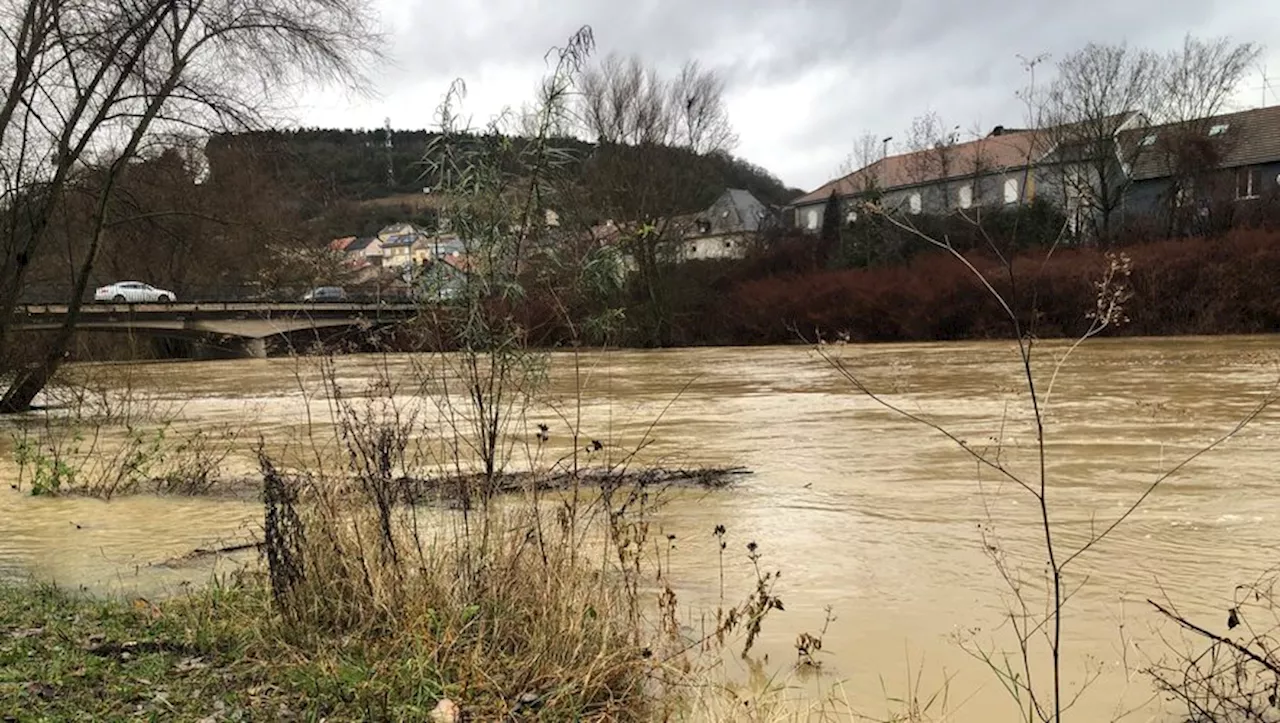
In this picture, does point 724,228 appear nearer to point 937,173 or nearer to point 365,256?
point 937,173

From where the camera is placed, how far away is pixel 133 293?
51.4 metres

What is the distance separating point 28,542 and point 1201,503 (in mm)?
10499

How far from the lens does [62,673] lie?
13.7 feet

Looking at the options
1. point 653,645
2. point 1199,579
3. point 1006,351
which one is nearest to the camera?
point 653,645

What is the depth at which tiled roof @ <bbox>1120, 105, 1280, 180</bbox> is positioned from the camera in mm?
47219

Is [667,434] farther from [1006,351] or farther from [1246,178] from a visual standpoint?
[1246,178]

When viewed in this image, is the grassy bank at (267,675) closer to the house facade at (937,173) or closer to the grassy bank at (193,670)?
the grassy bank at (193,670)

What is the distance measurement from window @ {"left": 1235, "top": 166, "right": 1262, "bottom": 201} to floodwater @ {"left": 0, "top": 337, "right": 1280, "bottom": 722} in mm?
32261

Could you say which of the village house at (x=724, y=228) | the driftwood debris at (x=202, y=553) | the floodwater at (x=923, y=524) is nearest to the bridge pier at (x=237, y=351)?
the village house at (x=724, y=228)

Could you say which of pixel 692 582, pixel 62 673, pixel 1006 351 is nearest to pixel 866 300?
pixel 1006 351

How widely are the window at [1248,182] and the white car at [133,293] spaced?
5353 cm

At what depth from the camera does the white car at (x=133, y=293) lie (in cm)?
5006

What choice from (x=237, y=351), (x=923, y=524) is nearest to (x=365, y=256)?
(x=923, y=524)

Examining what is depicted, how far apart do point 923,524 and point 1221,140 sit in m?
48.7
